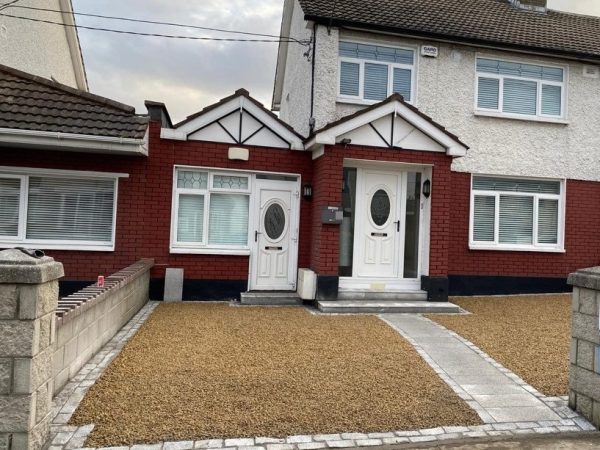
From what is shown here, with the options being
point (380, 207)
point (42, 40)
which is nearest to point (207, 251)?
point (380, 207)

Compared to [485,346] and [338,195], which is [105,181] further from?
[485,346]

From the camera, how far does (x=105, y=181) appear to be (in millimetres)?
8336

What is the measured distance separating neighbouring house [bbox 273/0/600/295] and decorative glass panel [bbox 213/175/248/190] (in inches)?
53.0

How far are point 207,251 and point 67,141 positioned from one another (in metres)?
2.92

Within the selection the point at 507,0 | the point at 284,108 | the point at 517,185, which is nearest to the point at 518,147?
the point at 517,185

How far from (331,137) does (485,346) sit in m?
4.02

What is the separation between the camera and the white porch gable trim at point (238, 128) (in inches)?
330

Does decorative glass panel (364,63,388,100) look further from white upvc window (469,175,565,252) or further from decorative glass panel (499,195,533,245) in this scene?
decorative glass panel (499,195,533,245)

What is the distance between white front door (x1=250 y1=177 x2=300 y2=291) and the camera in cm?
872

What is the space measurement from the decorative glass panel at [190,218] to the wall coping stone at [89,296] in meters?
1.38

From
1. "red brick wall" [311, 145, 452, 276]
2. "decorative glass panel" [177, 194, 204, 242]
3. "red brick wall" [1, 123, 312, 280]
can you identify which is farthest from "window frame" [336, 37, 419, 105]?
"decorative glass panel" [177, 194, 204, 242]

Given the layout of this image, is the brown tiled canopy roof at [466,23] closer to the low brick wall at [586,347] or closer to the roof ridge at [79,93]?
the roof ridge at [79,93]

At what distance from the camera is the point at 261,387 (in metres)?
4.20

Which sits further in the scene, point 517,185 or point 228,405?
point 517,185
